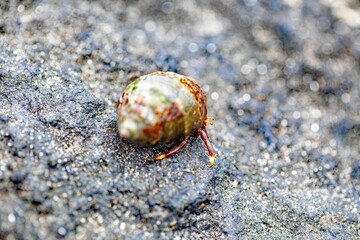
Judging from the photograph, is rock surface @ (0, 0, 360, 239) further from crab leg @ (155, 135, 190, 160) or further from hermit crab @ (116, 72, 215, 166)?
hermit crab @ (116, 72, 215, 166)

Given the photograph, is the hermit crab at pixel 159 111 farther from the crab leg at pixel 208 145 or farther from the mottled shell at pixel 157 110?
the crab leg at pixel 208 145

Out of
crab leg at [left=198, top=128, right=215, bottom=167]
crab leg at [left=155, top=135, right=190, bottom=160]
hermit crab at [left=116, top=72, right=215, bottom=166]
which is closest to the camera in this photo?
hermit crab at [left=116, top=72, right=215, bottom=166]

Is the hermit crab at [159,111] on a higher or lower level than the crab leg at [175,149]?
higher

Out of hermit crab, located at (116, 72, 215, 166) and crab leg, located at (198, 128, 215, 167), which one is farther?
crab leg, located at (198, 128, 215, 167)

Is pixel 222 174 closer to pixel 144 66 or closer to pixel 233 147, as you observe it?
pixel 233 147

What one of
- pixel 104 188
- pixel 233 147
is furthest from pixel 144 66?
pixel 104 188

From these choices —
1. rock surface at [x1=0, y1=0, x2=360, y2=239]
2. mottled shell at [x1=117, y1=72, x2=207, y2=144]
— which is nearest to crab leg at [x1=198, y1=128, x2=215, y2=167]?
rock surface at [x1=0, y1=0, x2=360, y2=239]

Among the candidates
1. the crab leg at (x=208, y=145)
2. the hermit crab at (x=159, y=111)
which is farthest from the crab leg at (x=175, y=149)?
the crab leg at (x=208, y=145)
